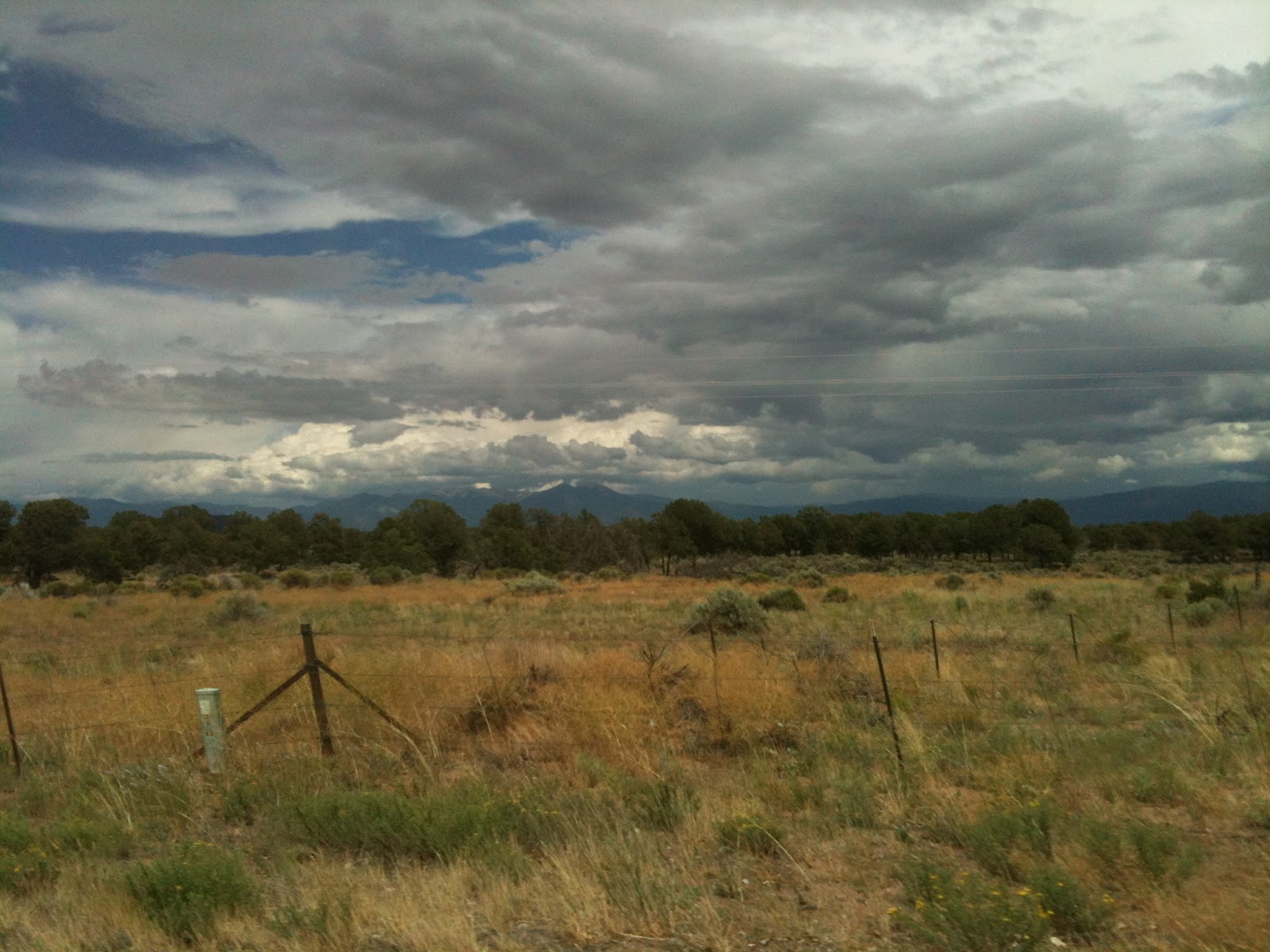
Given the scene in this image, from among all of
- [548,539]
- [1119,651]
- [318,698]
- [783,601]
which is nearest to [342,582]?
[783,601]

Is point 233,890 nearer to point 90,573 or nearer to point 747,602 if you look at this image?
point 747,602

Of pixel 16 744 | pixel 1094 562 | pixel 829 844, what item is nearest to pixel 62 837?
pixel 16 744

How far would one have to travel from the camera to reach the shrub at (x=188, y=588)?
4044 cm

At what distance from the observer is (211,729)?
10.0m

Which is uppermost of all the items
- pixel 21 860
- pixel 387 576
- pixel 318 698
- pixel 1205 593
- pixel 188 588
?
pixel 318 698

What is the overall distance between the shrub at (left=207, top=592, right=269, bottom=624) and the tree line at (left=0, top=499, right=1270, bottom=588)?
35.9 metres

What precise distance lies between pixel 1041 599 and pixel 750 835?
88.5ft

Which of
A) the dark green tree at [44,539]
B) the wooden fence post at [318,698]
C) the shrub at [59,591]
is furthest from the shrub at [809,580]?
the dark green tree at [44,539]

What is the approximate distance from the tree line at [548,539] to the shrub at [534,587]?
1113 inches

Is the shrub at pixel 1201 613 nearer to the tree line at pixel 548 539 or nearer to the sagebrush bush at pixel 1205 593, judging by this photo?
the sagebrush bush at pixel 1205 593

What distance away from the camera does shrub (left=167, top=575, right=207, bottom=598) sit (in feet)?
133

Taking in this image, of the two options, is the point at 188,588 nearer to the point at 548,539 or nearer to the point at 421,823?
the point at 421,823

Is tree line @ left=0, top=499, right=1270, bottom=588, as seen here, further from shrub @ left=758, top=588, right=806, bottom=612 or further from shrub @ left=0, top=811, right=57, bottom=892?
shrub @ left=0, top=811, right=57, bottom=892

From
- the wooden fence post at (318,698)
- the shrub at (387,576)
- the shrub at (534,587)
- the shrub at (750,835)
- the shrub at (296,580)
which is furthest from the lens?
the shrub at (387,576)
